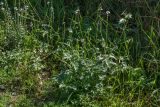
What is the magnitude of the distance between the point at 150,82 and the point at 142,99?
0.65 ft

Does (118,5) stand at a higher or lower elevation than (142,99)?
higher

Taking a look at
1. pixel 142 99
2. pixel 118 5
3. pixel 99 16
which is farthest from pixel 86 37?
pixel 142 99

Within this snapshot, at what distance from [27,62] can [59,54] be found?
354 mm

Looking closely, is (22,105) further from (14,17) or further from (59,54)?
(14,17)

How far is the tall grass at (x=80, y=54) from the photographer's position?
13.8 feet

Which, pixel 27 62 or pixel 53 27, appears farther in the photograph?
pixel 53 27

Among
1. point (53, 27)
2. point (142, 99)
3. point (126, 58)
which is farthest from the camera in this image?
point (53, 27)

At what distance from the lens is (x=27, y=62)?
463cm

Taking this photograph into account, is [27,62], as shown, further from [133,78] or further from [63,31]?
[133,78]

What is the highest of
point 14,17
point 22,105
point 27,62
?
point 14,17

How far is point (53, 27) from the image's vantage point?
507 centimetres

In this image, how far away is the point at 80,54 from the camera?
14.9 ft

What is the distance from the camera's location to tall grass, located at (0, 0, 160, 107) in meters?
4.21

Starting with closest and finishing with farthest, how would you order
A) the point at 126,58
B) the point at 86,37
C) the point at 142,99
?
the point at 142,99 → the point at 126,58 → the point at 86,37
